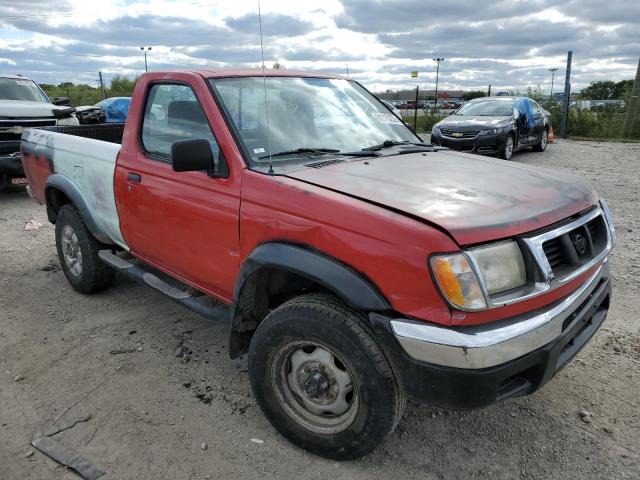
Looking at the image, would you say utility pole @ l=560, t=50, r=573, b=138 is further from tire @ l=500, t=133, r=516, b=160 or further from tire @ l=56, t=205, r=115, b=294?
tire @ l=56, t=205, r=115, b=294

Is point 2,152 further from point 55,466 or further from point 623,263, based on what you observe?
point 623,263

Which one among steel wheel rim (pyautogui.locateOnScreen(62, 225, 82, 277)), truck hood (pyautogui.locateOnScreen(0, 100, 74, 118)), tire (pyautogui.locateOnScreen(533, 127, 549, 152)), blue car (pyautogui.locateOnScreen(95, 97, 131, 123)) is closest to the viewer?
steel wheel rim (pyautogui.locateOnScreen(62, 225, 82, 277))

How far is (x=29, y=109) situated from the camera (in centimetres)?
952

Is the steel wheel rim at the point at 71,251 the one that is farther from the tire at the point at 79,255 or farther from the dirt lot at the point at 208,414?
the dirt lot at the point at 208,414

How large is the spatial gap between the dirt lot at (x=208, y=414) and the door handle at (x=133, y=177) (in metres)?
1.19

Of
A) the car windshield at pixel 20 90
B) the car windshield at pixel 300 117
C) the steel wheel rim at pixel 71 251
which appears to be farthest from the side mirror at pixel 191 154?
the car windshield at pixel 20 90

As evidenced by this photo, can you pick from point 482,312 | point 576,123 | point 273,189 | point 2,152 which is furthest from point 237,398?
point 576,123

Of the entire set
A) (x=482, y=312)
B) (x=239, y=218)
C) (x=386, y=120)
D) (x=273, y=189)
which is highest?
(x=386, y=120)

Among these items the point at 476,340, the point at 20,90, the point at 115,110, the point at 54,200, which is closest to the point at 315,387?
the point at 476,340

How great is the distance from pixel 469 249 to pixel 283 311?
0.96m

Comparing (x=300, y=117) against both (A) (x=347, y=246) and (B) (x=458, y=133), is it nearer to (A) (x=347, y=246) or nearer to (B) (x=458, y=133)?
(A) (x=347, y=246)

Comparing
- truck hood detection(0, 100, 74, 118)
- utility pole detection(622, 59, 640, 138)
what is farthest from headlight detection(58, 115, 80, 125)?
utility pole detection(622, 59, 640, 138)

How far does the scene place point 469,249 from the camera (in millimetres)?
2145

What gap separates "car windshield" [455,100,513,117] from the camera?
13578 mm
